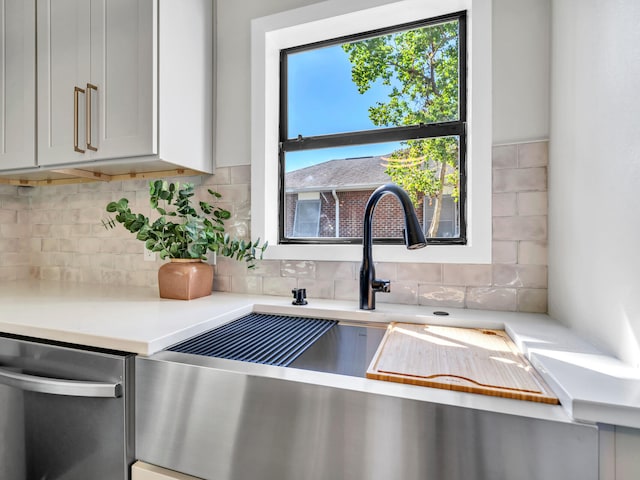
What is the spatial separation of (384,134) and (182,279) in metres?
1.06

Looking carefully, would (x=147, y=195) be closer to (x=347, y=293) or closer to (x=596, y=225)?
(x=347, y=293)

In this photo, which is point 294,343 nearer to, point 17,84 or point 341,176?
point 341,176

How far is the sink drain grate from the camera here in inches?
30.8

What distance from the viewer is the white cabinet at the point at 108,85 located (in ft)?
4.13

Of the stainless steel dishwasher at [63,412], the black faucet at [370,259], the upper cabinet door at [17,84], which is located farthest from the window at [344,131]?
the upper cabinet door at [17,84]

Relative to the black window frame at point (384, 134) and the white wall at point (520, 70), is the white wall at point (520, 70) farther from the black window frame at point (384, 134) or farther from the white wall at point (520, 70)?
the black window frame at point (384, 134)

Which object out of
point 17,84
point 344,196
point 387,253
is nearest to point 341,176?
point 344,196

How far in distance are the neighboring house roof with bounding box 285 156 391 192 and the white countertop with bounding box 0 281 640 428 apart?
54 centimetres

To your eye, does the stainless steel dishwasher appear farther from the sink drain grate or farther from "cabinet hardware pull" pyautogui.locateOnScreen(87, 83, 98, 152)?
"cabinet hardware pull" pyautogui.locateOnScreen(87, 83, 98, 152)

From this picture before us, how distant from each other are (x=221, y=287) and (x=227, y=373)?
0.94 meters

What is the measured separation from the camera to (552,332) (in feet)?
2.90

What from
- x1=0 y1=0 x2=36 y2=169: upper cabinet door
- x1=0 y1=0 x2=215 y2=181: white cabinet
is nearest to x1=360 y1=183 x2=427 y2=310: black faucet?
x1=0 y1=0 x2=215 y2=181: white cabinet

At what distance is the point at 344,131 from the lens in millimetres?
1497

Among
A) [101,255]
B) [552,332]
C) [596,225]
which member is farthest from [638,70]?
[101,255]
